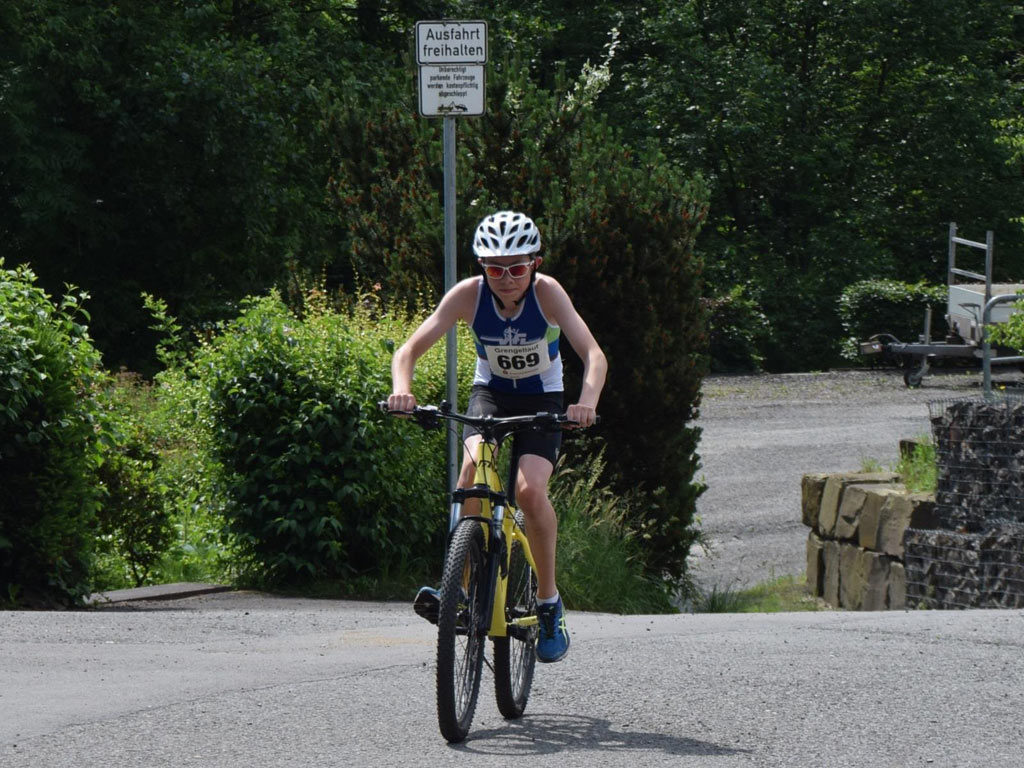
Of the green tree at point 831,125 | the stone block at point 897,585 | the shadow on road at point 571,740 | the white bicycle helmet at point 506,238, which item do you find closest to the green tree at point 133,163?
the stone block at point 897,585

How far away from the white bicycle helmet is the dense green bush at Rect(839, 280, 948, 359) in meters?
27.5

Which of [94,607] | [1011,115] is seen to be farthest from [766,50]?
[94,607]

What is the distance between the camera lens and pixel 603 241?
12.0 metres

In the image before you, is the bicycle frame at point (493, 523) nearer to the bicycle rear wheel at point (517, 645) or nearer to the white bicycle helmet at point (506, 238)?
the bicycle rear wheel at point (517, 645)

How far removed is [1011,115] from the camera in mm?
37375

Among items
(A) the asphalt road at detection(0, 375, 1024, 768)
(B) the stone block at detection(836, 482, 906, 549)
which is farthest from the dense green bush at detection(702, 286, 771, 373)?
(A) the asphalt road at detection(0, 375, 1024, 768)

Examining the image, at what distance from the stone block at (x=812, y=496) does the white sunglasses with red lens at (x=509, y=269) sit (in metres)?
8.71

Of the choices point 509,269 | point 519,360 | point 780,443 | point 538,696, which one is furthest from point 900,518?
point 780,443

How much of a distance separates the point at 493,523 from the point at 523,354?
2.29ft

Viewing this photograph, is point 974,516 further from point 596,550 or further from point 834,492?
point 596,550

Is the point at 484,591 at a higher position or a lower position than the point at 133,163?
lower

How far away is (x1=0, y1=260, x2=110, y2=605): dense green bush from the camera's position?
862 cm

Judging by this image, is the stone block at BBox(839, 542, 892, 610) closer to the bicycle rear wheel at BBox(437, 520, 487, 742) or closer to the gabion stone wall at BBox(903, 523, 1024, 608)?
the gabion stone wall at BBox(903, 523, 1024, 608)

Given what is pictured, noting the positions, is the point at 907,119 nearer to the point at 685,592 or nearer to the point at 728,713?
the point at 685,592
